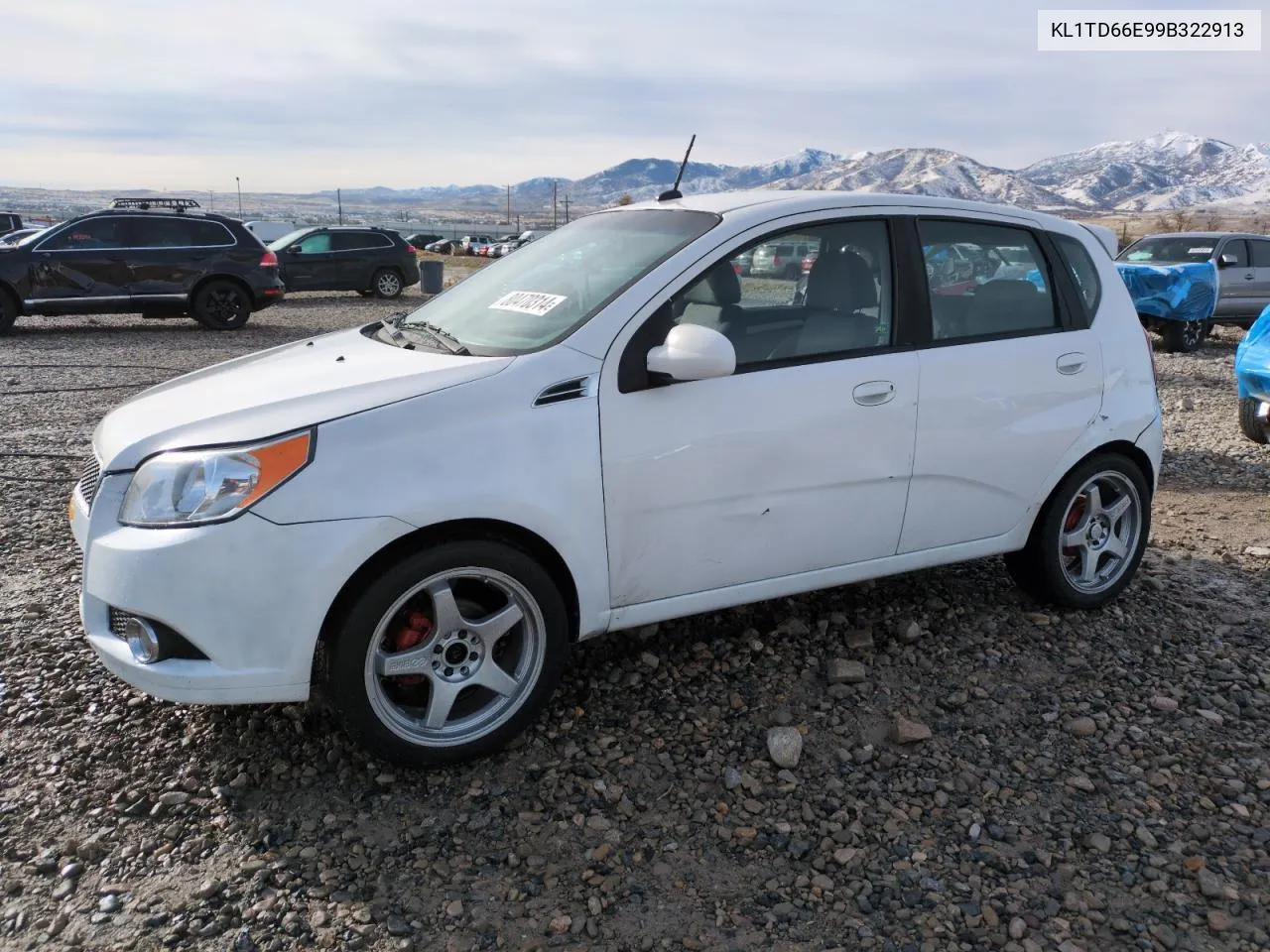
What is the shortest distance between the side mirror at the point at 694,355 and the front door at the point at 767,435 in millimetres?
95

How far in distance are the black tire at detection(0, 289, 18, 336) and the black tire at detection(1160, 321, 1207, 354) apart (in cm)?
1557

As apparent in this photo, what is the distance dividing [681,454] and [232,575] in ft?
4.51

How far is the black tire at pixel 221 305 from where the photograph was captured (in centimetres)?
1441

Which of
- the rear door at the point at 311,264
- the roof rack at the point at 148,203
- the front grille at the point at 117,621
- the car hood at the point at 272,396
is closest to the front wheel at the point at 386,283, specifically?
the rear door at the point at 311,264

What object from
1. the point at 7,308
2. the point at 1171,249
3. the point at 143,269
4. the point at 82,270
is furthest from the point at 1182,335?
the point at 7,308

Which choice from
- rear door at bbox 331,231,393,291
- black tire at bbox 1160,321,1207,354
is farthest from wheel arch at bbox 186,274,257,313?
black tire at bbox 1160,321,1207,354

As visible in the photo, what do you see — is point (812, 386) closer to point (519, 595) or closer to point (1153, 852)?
point (519, 595)

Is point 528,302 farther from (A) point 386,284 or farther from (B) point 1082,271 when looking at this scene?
(A) point 386,284

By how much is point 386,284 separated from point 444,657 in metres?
18.5

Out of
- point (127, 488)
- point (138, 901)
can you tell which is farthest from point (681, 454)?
point (138, 901)

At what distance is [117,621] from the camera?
9.51 ft

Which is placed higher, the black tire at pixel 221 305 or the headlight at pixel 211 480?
the black tire at pixel 221 305

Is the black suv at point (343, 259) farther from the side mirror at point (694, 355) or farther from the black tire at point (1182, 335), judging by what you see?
the side mirror at point (694, 355)

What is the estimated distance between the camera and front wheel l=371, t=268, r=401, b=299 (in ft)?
66.4
